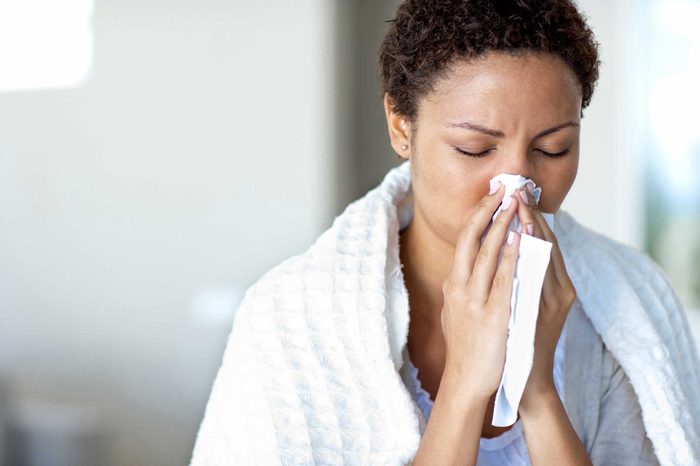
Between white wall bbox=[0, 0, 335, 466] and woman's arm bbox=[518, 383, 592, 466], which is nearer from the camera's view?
woman's arm bbox=[518, 383, 592, 466]

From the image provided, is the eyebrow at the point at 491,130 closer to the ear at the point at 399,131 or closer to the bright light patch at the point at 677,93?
the ear at the point at 399,131

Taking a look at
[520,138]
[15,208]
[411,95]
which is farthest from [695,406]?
[15,208]

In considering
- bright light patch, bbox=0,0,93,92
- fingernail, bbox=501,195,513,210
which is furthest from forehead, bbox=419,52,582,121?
bright light patch, bbox=0,0,93,92

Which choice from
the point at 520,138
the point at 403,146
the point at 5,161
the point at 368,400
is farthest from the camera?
the point at 5,161

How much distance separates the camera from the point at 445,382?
1.15m

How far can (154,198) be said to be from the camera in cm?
305

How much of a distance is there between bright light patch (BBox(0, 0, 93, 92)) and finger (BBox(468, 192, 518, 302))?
2.25 metres

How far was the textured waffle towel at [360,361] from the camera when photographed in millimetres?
1196

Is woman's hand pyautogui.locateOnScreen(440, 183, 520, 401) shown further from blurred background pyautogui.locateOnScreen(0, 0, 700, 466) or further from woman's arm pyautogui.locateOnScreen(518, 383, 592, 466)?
blurred background pyautogui.locateOnScreen(0, 0, 700, 466)

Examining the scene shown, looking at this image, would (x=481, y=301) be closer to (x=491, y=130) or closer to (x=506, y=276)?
(x=506, y=276)

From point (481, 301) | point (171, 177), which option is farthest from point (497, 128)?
point (171, 177)

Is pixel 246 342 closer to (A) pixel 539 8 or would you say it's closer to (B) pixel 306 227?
(A) pixel 539 8

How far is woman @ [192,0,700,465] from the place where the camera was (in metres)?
1.12

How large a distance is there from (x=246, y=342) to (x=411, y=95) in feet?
1.44
